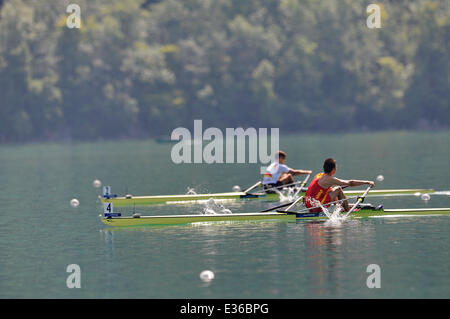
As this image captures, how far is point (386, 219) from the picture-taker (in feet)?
89.5

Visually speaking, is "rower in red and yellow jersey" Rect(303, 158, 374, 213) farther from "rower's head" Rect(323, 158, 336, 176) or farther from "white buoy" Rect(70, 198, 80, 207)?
"white buoy" Rect(70, 198, 80, 207)

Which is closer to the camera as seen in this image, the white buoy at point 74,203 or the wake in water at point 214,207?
the wake in water at point 214,207

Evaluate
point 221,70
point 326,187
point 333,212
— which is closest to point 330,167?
point 326,187

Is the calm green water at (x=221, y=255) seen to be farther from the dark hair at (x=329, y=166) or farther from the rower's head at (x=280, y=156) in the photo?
the rower's head at (x=280, y=156)

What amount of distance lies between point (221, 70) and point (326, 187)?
353ft

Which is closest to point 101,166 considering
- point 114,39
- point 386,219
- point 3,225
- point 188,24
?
point 3,225

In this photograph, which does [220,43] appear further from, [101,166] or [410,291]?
[410,291]

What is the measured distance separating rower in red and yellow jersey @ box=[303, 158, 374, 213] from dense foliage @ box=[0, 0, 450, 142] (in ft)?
328

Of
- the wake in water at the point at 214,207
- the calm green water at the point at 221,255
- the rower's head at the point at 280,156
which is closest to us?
the calm green water at the point at 221,255

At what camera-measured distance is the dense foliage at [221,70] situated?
126 metres

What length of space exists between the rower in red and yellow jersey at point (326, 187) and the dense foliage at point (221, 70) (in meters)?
100

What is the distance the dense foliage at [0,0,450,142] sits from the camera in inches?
4946

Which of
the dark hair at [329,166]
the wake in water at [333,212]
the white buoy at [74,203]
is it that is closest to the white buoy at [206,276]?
the dark hair at [329,166]
